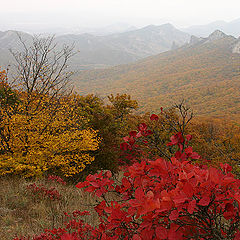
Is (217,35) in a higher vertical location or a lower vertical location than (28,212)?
higher

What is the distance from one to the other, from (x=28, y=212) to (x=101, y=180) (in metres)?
3.47

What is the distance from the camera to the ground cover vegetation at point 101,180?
47.9 inches

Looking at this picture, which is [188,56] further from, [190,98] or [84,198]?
[84,198]

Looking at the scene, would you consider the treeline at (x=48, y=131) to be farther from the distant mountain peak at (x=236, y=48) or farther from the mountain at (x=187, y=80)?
the distant mountain peak at (x=236, y=48)

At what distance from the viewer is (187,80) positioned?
87688 millimetres

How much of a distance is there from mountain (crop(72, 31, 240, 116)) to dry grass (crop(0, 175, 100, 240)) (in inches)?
1898

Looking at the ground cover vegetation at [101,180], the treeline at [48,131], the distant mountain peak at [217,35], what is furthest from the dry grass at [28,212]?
the distant mountain peak at [217,35]

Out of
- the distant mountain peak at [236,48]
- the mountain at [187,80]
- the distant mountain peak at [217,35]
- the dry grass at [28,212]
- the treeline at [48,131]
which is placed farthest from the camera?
the distant mountain peak at [217,35]

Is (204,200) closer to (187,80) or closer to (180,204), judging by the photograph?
(180,204)

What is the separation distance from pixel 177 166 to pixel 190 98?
69256mm

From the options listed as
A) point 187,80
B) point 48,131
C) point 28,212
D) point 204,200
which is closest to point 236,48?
point 187,80

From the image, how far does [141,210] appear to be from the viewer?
110cm

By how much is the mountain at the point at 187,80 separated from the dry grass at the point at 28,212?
4821 cm

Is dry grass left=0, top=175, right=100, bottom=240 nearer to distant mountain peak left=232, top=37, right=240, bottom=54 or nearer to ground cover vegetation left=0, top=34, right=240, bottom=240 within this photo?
ground cover vegetation left=0, top=34, right=240, bottom=240
